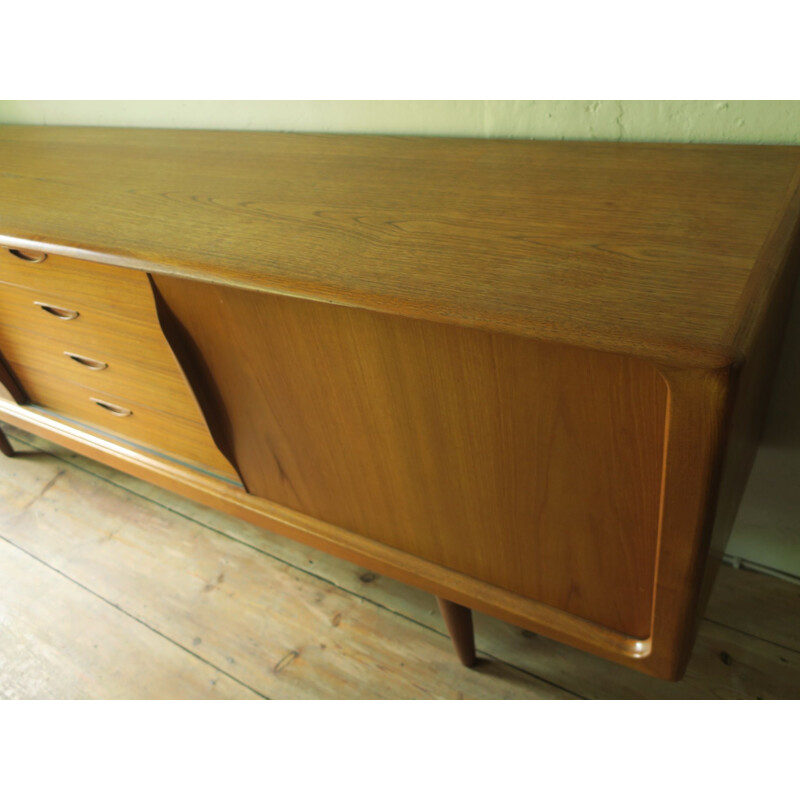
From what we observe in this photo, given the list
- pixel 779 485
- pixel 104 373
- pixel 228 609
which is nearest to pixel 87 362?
pixel 104 373

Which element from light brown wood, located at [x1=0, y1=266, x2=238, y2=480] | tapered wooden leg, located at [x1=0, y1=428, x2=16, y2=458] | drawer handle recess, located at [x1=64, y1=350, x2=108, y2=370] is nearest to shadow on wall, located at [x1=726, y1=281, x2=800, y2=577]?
light brown wood, located at [x1=0, y1=266, x2=238, y2=480]

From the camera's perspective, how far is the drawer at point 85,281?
2.74ft

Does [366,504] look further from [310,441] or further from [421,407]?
[421,407]

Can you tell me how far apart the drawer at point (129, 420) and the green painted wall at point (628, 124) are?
52cm

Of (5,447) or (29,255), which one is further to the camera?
(5,447)

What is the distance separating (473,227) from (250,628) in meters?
0.83

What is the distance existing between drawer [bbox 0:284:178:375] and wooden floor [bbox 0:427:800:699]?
477 millimetres

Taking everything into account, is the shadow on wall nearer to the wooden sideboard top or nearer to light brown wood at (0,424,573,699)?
the wooden sideboard top

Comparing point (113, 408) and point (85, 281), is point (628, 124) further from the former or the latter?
point (113, 408)

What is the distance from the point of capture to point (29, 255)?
3.07ft

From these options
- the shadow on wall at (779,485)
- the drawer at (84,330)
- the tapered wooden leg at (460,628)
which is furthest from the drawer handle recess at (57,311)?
the shadow on wall at (779,485)

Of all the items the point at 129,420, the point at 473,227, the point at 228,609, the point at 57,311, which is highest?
the point at 473,227
